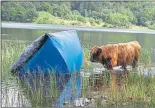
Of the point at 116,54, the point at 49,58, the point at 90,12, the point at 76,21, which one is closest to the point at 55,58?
the point at 49,58

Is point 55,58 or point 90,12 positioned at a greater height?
point 90,12

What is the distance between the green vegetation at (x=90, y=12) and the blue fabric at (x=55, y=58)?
20.3 metres

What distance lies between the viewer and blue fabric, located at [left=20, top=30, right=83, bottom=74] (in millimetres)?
11212

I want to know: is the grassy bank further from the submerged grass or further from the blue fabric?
the submerged grass

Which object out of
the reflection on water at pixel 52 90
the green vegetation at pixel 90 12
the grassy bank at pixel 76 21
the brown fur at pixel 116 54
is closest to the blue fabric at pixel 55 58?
the reflection on water at pixel 52 90

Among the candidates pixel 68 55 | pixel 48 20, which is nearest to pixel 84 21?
pixel 48 20

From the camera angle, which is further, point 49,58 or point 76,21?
point 76,21

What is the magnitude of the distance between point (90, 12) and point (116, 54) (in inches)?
1015

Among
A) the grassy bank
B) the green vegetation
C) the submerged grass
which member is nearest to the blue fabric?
the submerged grass

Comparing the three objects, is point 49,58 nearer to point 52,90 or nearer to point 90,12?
point 52,90

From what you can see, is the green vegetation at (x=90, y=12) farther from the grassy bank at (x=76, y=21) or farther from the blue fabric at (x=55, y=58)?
the blue fabric at (x=55, y=58)

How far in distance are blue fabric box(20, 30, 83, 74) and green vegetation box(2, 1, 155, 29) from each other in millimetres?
20347

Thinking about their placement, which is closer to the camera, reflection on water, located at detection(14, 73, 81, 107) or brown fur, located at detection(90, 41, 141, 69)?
reflection on water, located at detection(14, 73, 81, 107)

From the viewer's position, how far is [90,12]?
38188mm
